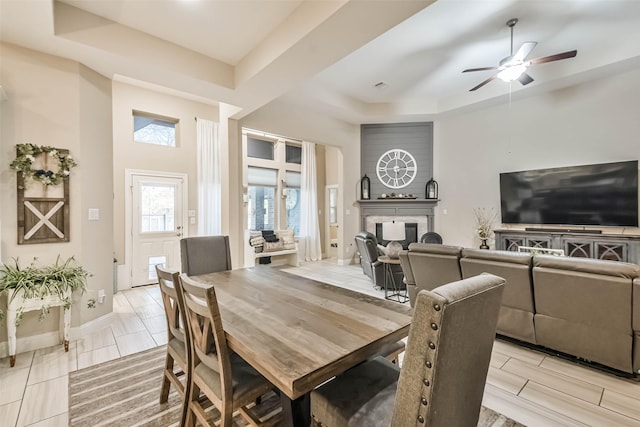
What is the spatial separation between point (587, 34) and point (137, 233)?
24.1 ft

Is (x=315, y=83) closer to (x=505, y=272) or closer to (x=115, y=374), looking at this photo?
(x=505, y=272)

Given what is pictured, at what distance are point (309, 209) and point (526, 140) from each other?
4.91 meters

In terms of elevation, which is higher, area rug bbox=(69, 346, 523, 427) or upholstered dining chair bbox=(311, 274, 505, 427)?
upholstered dining chair bbox=(311, 274, 505, 427)

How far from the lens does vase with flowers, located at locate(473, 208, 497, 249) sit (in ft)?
18.5

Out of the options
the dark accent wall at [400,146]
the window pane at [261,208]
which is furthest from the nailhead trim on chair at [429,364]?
the dark accent wall at [400,146]

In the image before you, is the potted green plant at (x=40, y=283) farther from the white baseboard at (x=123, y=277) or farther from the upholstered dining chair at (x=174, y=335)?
the white baseboard at (x=123, y=277)

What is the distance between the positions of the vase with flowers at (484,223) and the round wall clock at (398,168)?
166cm

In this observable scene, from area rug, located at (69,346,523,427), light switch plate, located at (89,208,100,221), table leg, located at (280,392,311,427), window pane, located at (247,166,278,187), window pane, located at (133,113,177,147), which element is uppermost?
window pane, located at (133,113,177,147)

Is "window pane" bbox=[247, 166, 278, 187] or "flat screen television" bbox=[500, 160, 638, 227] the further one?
"window pane" bbox=[247, 166, 278, 187]

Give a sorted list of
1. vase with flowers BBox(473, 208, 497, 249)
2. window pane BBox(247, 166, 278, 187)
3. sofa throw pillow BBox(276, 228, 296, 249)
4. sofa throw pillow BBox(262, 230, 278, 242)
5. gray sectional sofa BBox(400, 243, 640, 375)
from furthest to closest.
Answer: window pane BBox(247, 166, 278, 187)
sofa throw pillow BBox(276, 228, 296, 249)
sofa throw pillow BBox(262, 230, 278, 242)
vase with flowers BBox(473, 208, 497, 249)
gray sectional sofa BBox(400, 243, 640, 375)

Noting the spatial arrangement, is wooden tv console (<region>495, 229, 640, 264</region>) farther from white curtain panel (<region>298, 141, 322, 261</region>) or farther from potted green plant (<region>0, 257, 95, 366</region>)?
potted green plant (<region>0, 257, 95, 366</region>)

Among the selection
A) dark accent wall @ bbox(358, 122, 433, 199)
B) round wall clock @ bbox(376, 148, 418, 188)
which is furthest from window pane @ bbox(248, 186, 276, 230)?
round wall clock @ bbox(376, 148, 418, 188)

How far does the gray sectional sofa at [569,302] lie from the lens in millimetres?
1925

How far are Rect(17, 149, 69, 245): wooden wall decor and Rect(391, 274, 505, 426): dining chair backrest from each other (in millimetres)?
3398
